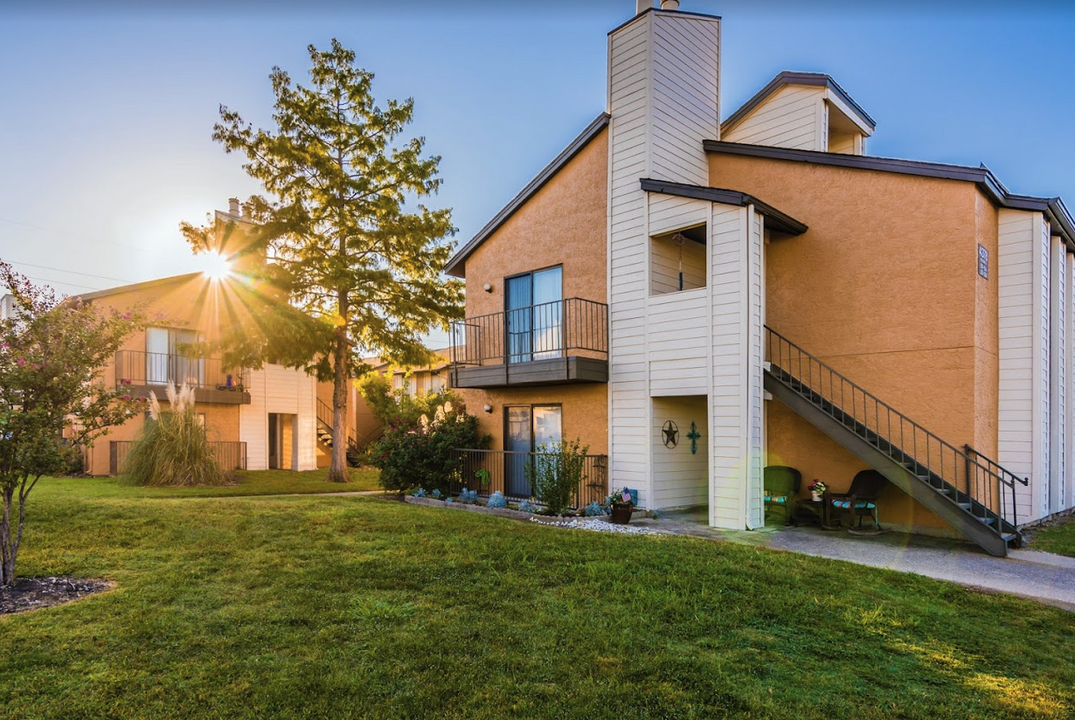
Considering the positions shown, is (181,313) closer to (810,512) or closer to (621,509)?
(621,509)

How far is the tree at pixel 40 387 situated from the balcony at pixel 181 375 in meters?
12.8

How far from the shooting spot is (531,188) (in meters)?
13.0

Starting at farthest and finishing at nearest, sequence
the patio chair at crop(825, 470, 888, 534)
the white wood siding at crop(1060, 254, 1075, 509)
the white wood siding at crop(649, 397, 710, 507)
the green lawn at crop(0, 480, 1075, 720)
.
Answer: the white wood siding at crop(1060, 254, 1075, 509)
the white wood siding at crop(649, 397, 710, 507)
the patio chair at crop(825, 470, 888, 534)
the green lawn at crop(0, 480, 1075, 720)

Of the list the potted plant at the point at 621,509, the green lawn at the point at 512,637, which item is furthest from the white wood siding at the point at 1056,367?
the potted plant at the point at 621,509

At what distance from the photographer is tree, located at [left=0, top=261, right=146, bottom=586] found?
18.2ft

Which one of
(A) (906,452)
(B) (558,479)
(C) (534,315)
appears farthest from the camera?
(C) (534,315)

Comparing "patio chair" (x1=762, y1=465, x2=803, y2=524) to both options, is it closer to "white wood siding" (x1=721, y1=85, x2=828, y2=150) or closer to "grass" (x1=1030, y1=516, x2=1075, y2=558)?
"grass" (x1=1030, y1=516, x2=1075, y2=558)

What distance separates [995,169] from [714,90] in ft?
17.6

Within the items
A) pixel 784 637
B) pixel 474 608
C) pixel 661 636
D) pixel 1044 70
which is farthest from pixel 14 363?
pixel 1044 70

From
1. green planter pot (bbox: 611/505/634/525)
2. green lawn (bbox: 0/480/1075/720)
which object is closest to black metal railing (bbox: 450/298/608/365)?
green planter pot (bbox: 611/505/634/525)

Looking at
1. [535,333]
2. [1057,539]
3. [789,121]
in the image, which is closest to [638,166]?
[789,121]

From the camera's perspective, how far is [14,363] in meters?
5.61

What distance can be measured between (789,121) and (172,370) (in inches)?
747

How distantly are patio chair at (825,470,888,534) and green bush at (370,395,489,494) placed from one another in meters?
7.25
